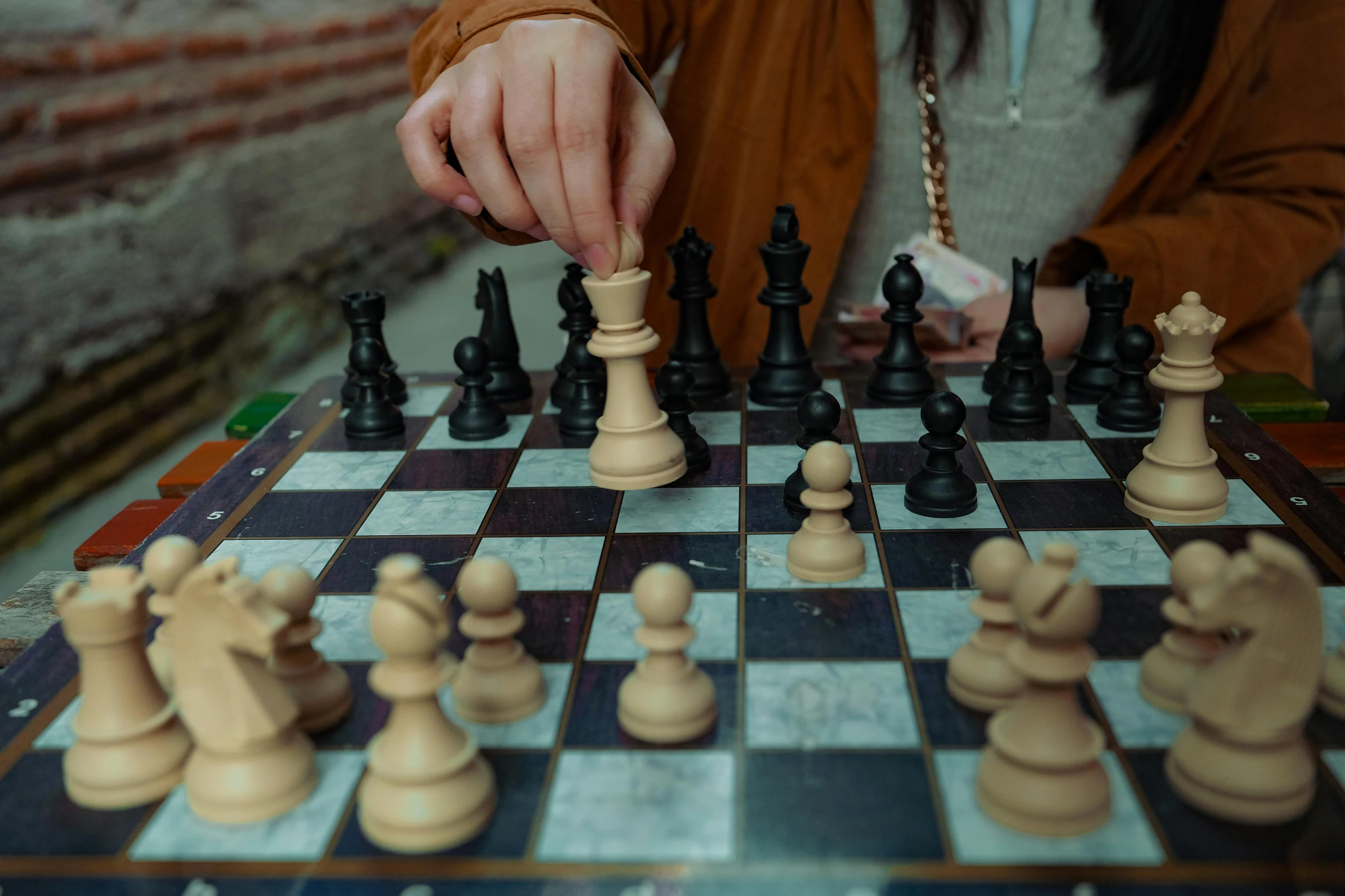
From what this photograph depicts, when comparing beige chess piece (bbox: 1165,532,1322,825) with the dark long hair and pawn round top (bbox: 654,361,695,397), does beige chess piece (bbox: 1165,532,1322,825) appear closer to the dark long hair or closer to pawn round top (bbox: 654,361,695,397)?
pawn round top (bbox: 654,361,695,397)

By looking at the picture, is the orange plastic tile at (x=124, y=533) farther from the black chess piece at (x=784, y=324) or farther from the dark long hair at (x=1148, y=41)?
the dark long hair at (x=1148, y=41)

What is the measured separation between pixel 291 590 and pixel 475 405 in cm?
67

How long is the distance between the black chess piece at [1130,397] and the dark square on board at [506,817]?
1006 millimetres

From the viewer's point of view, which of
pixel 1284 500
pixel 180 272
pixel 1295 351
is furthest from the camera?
pixel 180 272

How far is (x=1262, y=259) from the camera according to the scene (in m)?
2.01

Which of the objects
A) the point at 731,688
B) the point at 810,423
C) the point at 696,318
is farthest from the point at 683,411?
the point at 731,688

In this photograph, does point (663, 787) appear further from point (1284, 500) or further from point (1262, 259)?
point (1262, 259)

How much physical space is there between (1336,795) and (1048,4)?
1.65 m

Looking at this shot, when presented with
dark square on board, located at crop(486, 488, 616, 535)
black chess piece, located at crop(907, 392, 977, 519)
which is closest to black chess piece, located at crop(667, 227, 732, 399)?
dark square on board, located at crop(486, 488, 616, 535)

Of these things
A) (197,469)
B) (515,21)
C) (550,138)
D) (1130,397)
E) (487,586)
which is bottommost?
(197,469)

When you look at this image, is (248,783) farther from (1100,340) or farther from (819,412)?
(1100,340)

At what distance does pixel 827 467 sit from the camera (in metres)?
1.09

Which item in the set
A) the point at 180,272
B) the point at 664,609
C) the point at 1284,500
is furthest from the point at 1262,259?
the point at 180,272

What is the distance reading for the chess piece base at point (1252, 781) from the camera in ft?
2.49
